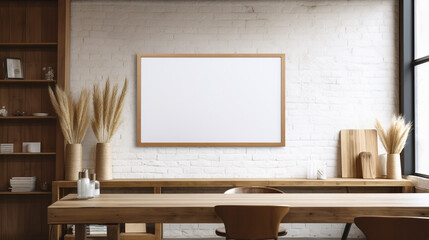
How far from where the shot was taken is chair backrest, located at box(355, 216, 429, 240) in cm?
247

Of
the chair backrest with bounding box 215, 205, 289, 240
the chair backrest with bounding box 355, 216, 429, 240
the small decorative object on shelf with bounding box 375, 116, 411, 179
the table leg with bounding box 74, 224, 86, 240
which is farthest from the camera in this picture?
the small decorative object on shelf with bounding box 375, 116, 411, 179

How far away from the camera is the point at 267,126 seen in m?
5.18

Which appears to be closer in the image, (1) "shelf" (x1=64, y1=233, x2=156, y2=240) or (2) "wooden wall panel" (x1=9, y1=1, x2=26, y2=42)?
(1) "shelf" (x1=64, y1=233, x2=156, y2=240)

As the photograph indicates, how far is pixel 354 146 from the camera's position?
5.15 m

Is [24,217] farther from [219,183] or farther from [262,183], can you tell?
[262,183]

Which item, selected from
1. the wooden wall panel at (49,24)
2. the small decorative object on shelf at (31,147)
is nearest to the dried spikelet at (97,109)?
the small decorative object on shelf at (31,147)

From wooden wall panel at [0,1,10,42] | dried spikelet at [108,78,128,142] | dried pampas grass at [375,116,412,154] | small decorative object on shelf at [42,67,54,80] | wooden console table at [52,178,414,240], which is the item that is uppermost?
wooden wall panel at [0,1,10,42]

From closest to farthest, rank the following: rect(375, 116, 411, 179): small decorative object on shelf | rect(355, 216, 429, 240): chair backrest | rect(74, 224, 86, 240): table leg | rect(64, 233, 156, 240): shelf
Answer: rect(355, 216, 429, 240): chair backrest < rect(74, 224, 86, 240): table leg < rect(64, 233, 156, 240): shelf < rect(375, 116, 411, 179): small decorative object on shelf

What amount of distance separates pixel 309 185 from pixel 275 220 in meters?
2.16

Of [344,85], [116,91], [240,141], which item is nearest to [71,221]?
[116,91]

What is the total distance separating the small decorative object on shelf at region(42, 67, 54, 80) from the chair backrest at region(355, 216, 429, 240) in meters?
3.89

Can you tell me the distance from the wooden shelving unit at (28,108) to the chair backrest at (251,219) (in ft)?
9.84

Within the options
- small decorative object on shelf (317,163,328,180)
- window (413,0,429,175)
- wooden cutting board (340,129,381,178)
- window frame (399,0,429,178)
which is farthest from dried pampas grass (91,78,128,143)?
window (413,0,429,175)

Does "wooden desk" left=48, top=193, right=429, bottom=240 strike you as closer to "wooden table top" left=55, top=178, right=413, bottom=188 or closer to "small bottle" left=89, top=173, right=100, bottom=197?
"small bottle" left=89, top=173, right=100, bottom=197
